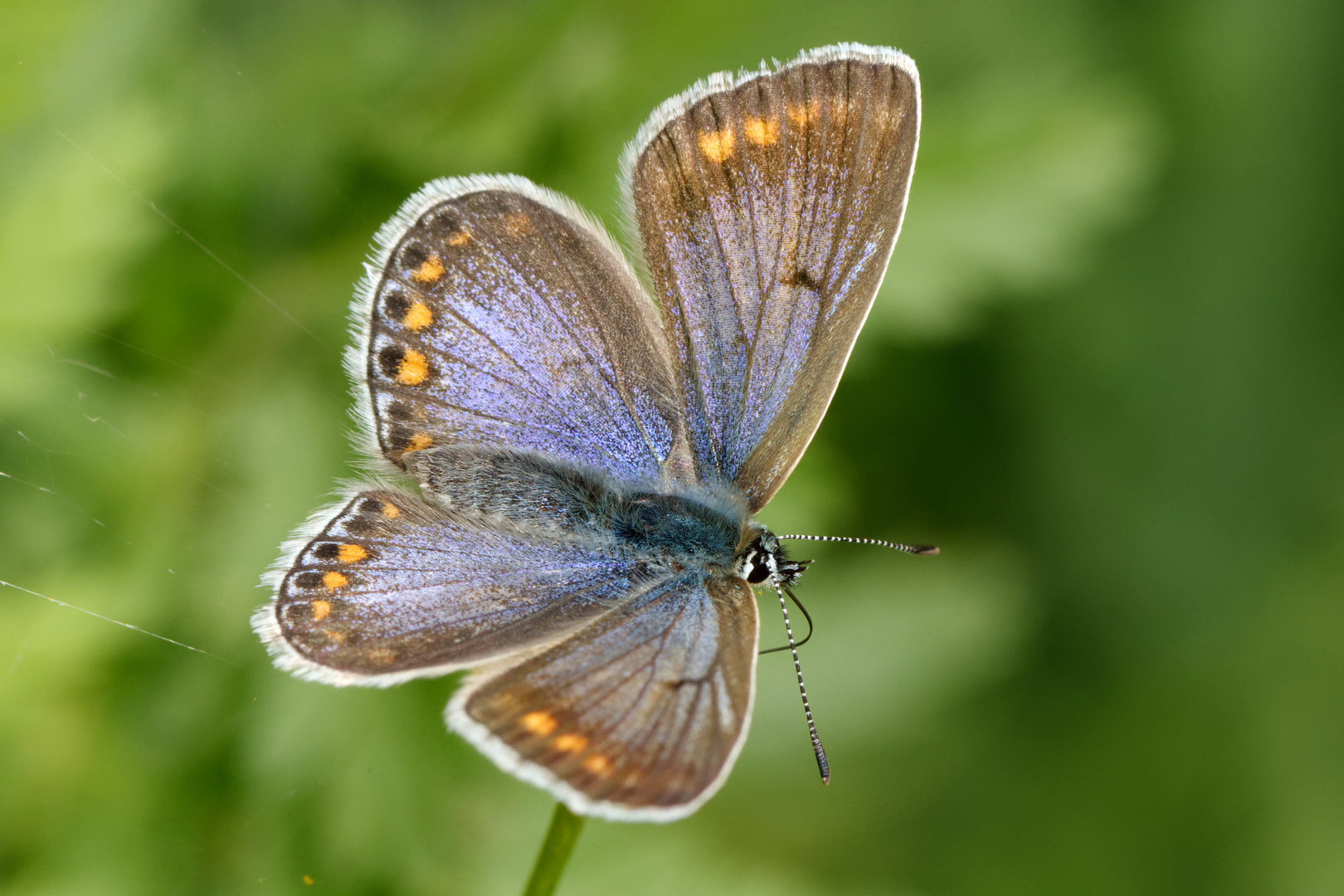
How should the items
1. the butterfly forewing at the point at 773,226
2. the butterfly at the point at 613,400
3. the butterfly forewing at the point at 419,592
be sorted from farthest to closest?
the butterfly forewing at the point at 773,226 < the butterfly at the point at 613,400 < the butterfly forewing at the point at 419,592

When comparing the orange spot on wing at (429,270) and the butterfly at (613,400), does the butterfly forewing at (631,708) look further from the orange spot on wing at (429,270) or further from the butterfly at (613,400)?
the orange spot on wing at (429,270)

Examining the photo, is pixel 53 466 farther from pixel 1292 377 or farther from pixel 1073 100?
pixel 1292 377

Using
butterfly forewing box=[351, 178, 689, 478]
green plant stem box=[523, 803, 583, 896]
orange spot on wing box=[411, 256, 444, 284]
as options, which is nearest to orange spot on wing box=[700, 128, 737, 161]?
butterfly forewing box=[351, 178, 689, 478]

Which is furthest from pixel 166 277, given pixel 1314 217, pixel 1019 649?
pixel 1314 217

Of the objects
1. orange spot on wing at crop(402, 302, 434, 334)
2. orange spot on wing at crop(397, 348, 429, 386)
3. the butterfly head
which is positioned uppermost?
orange spot on wing at crop(402, 302, 434, 334)

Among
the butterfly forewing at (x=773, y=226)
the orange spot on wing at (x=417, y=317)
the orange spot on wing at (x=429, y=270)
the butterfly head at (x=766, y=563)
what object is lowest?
the butterfly head at (x=766, y=563)

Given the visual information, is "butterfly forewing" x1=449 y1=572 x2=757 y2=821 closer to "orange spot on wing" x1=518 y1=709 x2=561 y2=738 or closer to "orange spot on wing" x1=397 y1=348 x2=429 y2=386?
"orange spot on wing" x1=518 y1=709 x2=561 y2=738

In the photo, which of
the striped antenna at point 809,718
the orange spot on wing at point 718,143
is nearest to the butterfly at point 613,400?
the orange spot on wing at point 718,143
